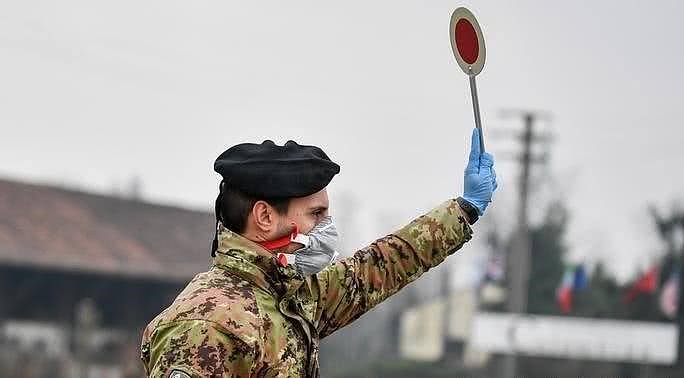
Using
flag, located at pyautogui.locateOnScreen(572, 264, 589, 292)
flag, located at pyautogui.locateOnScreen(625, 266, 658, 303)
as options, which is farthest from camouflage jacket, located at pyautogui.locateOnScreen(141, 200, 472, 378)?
flag, located at pyautogui.locateOnScreen(572, 264, 589, 292)

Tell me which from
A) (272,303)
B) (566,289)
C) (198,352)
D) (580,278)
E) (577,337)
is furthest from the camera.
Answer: (577,337)

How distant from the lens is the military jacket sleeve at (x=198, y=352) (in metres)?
2.88

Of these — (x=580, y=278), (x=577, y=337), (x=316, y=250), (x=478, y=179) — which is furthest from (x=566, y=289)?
(x=316, y=250)

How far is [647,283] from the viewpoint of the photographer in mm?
31859

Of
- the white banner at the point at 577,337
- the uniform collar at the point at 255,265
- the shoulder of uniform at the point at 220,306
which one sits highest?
the uniform collar at the point at 255,265

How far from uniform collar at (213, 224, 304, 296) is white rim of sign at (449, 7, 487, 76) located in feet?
2.41

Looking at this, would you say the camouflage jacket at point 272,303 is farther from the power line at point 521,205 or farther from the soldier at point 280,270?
the power line at point 521,205

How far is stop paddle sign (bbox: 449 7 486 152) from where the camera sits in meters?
3.53

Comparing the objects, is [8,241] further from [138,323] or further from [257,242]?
[257,242]

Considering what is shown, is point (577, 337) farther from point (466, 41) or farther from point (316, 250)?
point (316, 250)

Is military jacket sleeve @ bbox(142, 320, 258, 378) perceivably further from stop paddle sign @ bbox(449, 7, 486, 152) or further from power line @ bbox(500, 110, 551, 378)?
power line @ bbox(500, 110, 551, 378)

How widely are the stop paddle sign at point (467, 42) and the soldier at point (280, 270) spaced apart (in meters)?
0.17

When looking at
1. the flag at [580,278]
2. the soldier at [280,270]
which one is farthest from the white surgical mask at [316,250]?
the flag at [580,278]

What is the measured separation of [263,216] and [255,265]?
5.1 inches
